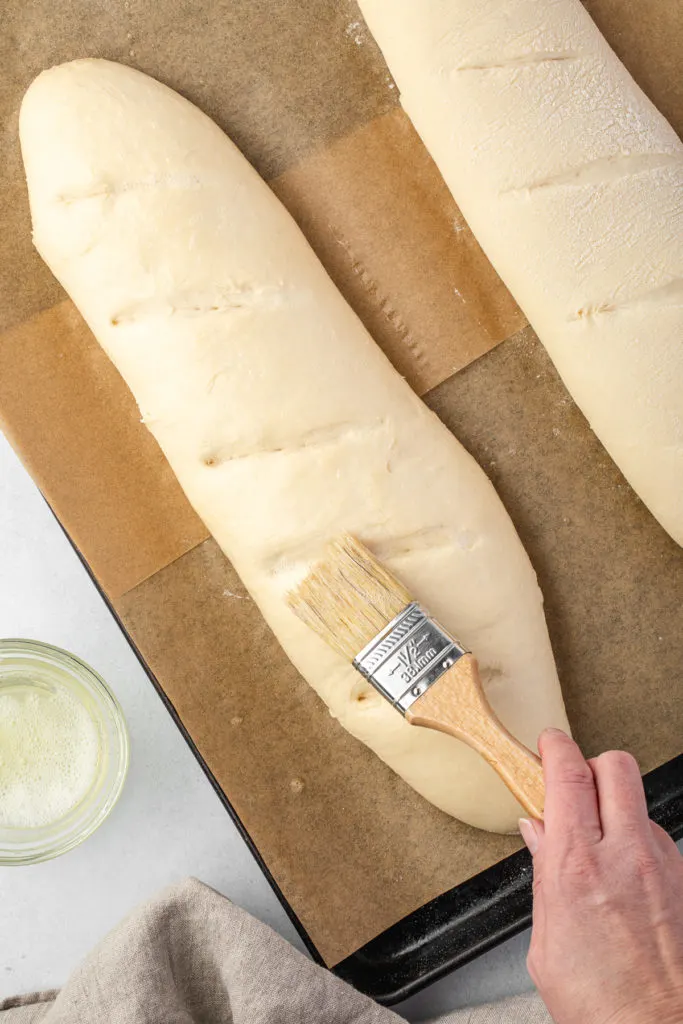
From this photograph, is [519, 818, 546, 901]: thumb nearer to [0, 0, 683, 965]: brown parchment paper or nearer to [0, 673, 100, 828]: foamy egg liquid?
[0, 0, 683, 965]: brown parchment paper

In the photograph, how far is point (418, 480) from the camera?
1447 mm

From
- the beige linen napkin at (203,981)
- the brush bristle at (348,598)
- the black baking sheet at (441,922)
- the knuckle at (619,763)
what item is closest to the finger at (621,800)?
the knuckle at (619,763)

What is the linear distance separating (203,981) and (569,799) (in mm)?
791

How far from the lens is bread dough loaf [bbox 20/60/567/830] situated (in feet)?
4.58

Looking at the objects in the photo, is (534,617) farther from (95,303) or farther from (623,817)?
(95,303)

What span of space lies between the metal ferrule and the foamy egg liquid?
561mm

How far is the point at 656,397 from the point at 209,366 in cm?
75

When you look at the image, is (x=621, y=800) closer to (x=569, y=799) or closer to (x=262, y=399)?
(x=569, y=799)

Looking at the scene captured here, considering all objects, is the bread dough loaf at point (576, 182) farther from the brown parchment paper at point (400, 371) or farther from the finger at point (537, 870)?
the finger at point (537, 870)

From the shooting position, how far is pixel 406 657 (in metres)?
1.28

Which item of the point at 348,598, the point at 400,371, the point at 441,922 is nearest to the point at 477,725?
the point at 348,598

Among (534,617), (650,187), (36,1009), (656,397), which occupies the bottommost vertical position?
(36,1009)

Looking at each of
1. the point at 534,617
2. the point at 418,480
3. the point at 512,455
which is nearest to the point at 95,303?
the point at 418,480

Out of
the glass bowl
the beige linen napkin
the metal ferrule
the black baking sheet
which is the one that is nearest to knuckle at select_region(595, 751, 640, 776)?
the metal ferrule
